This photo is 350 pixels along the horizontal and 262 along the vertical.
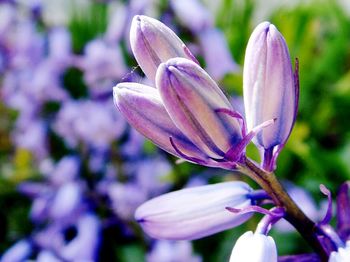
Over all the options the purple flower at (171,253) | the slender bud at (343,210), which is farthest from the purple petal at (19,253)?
the slender bud at (343,210)

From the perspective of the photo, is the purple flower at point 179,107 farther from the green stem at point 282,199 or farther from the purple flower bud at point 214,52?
the purple flower bud at point 214,52

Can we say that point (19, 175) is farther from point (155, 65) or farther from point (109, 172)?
point (155, 65)

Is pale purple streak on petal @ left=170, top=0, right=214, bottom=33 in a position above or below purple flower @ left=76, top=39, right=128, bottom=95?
above

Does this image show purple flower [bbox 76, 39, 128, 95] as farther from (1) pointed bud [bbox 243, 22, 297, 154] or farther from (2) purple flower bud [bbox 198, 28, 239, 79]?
(1) pointed bud [bbox 243, 22, 297, 154]

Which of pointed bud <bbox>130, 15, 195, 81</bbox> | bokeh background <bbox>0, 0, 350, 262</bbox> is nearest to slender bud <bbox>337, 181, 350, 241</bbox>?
pointed bud <bbox>130, 15, 195, 81</bbox>

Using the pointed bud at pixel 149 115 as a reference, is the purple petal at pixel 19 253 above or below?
below

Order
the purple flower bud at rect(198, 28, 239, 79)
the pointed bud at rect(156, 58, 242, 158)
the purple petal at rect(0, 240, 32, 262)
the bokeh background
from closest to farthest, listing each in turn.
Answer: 1. the pointed bud at rect(156, 58, 242, 158)
2. the purple petal at rect(0, 240, 32, 262)
3. the bokeh background
4. the purple flower bud at rect(198, 28, 239, 79)
